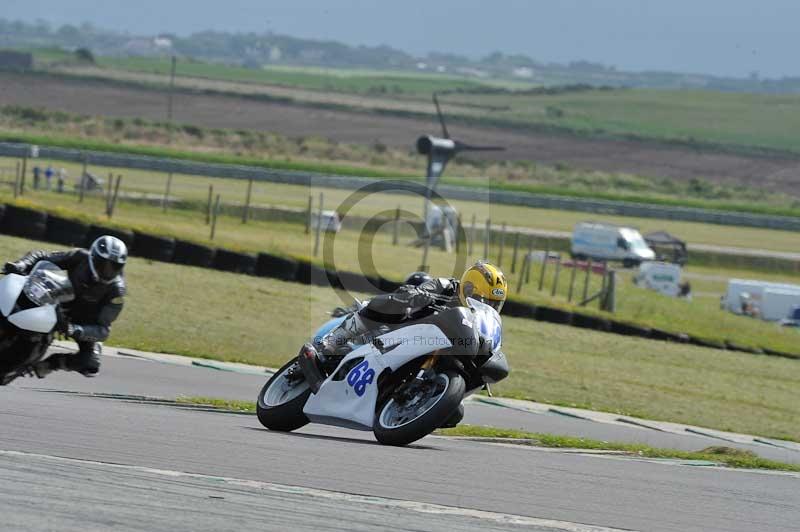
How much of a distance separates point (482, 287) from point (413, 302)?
1.99ft

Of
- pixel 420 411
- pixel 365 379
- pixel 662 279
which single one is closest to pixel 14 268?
pixel 365 379

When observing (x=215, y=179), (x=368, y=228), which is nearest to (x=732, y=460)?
(x=368, y=228)

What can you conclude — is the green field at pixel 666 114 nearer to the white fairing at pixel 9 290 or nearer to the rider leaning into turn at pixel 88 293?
the rider leaning into turn at pixel 88 293

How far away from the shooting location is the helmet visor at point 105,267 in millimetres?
10703

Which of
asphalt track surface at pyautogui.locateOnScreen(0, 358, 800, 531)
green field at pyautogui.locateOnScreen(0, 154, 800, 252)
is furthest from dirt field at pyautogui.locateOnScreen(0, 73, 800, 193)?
asphalt track surface at pyautogui.locateOnScreen(0, 358, 800, 531)

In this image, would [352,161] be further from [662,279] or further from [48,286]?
[48,286]

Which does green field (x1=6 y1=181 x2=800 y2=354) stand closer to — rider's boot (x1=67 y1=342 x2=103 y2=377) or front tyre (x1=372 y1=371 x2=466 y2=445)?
rider's boot (x1=67 y1=342 x2=103 y2=377)

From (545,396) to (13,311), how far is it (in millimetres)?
10351

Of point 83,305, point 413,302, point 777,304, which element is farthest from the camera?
point 777,304

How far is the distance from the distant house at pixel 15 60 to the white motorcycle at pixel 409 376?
10176 cm

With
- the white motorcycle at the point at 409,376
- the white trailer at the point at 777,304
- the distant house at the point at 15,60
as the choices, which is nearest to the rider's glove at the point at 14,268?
the white motorcycle at the point at 409,376

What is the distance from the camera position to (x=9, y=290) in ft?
33.9

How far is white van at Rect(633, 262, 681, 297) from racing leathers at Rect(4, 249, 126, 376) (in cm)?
3307

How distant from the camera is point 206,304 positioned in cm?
2217
